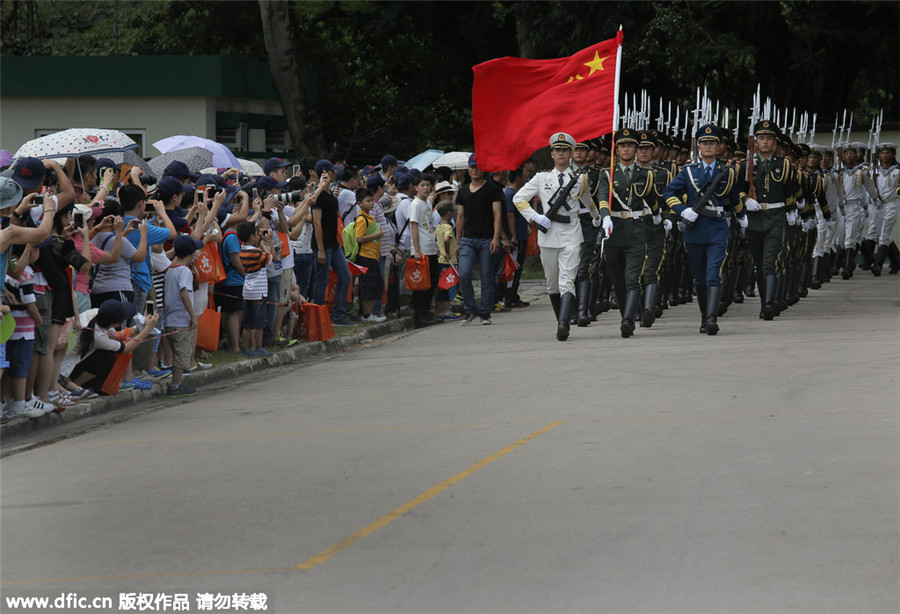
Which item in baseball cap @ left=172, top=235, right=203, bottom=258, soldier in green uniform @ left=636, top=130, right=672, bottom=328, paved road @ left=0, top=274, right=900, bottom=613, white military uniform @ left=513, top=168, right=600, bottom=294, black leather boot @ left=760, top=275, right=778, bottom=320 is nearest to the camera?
paved road @ left=0, top=274, right=900, bottom=613

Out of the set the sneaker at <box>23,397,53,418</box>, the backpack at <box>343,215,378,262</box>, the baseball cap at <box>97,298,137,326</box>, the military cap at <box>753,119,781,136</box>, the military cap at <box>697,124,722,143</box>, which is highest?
the military cap at <box>753,119,781,136</box>

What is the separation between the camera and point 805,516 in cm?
652

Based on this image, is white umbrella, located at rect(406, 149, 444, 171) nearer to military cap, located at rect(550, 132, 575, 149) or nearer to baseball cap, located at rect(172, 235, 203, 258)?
military cap, located at rect(550, 132, 575, 149)

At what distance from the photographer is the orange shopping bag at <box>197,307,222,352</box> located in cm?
1271

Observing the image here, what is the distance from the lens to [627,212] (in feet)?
50.8

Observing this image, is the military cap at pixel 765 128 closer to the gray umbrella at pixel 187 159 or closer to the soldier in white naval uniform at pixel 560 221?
the soldier in white naval uniform at pixel 560 221

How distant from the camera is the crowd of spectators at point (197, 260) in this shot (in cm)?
1000

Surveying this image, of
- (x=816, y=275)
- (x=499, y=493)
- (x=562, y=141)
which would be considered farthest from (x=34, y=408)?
(x=816, y=275)

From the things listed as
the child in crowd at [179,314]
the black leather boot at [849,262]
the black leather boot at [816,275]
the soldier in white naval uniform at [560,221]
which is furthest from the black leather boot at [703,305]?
the black leather boot at [849,262]

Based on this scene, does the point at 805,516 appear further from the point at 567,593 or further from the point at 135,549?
the point at 135,549

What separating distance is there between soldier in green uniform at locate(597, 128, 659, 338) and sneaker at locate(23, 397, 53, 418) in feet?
22.6

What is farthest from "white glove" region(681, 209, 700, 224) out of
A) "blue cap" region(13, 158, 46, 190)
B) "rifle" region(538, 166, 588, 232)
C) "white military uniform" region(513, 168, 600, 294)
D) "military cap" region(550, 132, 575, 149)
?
"blue cap" region(13, 158, 46, 190)

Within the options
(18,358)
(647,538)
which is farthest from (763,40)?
(647,538)

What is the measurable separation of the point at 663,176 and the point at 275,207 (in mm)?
5092
